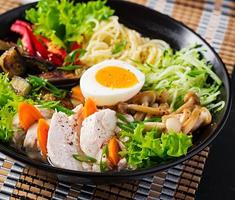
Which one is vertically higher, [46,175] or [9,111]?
[9,111]

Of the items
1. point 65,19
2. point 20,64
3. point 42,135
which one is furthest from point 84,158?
point 65,19

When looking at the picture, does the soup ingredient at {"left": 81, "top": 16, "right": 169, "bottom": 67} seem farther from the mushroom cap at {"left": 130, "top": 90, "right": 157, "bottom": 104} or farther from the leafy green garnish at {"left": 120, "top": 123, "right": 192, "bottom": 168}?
the leafy green garnish at {"left": 120, "top": 123, "right": 192, "bottom": 168}

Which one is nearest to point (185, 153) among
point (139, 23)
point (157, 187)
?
point (157, 187)

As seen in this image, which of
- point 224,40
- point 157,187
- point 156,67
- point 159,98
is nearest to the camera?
point 157,187

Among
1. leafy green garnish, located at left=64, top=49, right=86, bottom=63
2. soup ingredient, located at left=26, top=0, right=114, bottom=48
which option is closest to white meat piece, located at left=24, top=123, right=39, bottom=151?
leafy green garnish, located at left=64, top=49, right=86, bottom=63

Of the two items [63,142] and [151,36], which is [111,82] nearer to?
[63,142]

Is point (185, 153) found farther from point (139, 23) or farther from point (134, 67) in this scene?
point (139, 23)

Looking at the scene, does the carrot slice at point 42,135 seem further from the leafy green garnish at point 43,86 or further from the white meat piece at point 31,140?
the leafy green garnish at point 43,86
